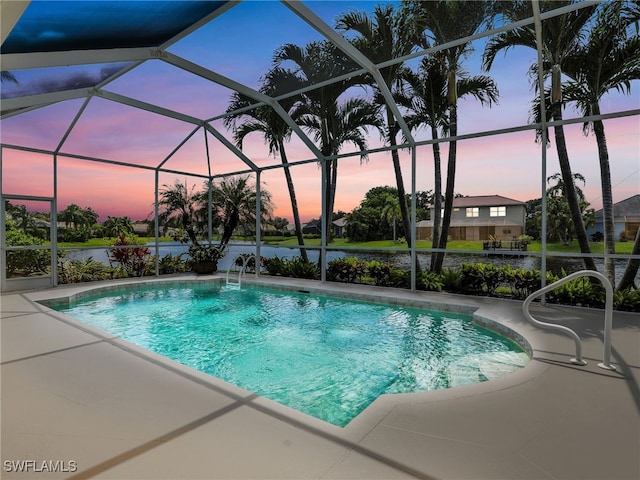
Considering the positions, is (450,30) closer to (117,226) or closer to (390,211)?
(390,211)

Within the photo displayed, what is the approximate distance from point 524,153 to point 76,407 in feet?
31.2

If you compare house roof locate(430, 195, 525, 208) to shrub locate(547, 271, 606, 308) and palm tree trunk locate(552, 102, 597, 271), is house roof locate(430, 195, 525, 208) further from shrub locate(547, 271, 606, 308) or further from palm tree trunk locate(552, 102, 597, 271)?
shrub locate(547, 271, 606, 308)

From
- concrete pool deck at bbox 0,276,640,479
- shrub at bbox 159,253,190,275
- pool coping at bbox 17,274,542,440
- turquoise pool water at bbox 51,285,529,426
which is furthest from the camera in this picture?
shrub at bbox 159,253,190,275

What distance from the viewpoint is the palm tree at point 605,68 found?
607 cm

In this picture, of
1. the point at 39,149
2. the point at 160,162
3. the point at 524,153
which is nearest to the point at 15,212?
the point at 39,149

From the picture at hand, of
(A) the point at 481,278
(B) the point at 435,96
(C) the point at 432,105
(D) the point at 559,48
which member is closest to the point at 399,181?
(C) the point at 432,105

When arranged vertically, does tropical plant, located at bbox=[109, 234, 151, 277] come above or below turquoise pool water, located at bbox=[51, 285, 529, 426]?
above

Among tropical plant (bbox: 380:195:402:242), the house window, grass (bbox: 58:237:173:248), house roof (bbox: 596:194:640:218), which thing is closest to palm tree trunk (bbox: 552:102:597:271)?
house roof (bbox: 596:194:640:218)

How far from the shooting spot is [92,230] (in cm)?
945

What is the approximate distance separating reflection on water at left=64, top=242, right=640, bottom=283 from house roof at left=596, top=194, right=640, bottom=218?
3.05 feet

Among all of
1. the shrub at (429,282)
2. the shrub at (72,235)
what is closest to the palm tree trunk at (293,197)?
Result: the shrub at (429,282)

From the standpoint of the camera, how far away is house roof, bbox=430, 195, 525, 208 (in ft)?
29.3

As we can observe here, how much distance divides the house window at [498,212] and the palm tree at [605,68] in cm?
206

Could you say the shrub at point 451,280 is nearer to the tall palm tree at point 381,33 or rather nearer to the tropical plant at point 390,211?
the tall palm tree at point 381,33
